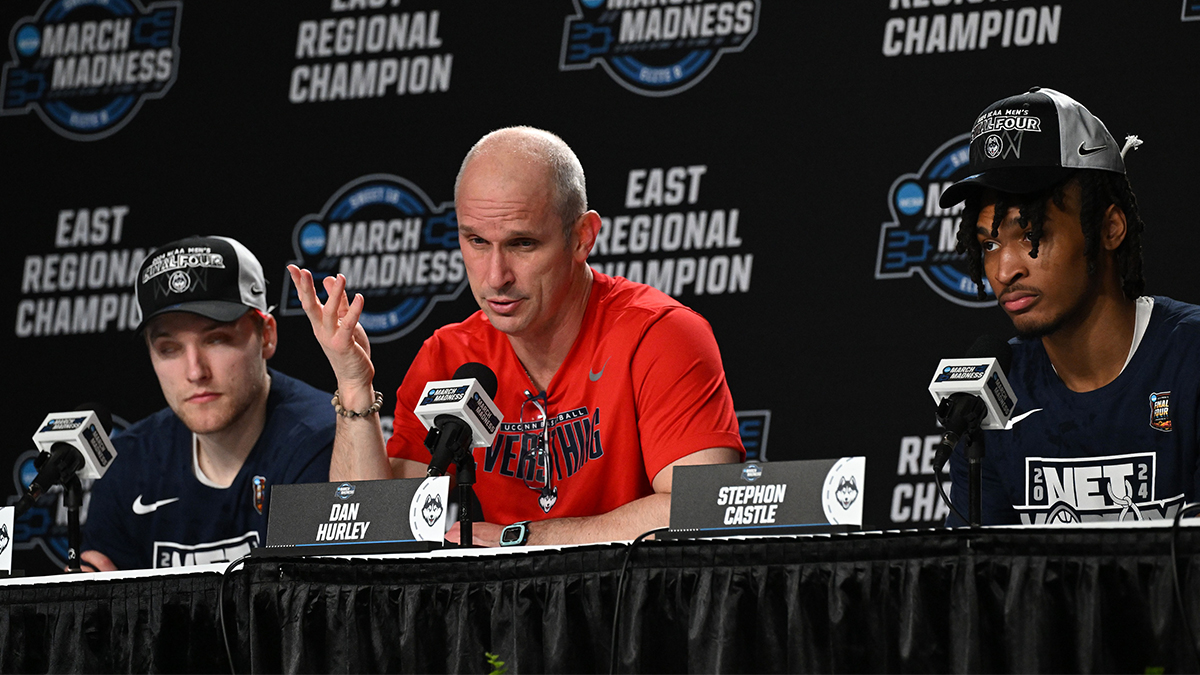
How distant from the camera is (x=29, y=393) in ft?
13.7

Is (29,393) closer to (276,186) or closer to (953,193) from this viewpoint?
(276,186)

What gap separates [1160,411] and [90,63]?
11.6 ft

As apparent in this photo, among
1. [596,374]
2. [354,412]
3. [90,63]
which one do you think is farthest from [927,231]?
[90,63]

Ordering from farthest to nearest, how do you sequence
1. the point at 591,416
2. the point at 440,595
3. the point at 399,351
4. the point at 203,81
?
the point at 203,81
the point at 399,351
the point at 591,416
the point at 440,595

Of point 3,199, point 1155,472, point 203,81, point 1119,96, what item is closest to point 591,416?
point 1155,472

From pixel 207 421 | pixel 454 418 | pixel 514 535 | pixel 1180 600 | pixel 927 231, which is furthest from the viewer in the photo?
pixel 927 231

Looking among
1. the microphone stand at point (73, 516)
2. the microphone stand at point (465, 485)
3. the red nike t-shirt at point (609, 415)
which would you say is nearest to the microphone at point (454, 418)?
the microphone stand at point (465, 485)

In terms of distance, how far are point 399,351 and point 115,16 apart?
5.12 ft

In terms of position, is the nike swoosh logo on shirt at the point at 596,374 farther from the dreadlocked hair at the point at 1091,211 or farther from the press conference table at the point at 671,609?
the press conference table at the point at 671,609

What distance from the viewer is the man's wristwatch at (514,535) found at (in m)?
2.23

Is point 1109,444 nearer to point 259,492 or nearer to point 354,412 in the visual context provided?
point 354,412

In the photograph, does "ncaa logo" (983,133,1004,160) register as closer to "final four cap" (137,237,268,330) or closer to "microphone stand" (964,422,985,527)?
"microphone stand" (964,422,985,527)

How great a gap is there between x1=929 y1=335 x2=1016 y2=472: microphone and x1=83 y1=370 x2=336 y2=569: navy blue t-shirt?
1486 mm

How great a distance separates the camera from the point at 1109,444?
90.9 inches
